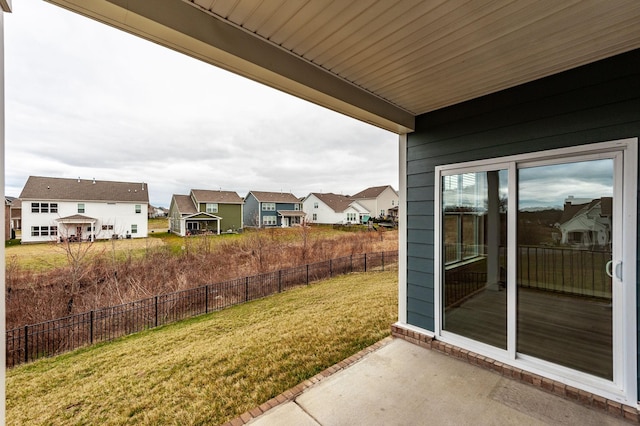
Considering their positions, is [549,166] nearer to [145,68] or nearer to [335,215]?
[145,68]

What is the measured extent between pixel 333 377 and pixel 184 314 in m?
4.27

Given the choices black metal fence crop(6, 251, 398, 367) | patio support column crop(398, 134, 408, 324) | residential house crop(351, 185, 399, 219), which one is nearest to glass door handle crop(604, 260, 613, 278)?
patio support column crop(398, 134, 408, 324)

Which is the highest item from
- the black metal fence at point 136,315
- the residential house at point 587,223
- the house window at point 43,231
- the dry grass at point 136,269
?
the residential house at point 587,223

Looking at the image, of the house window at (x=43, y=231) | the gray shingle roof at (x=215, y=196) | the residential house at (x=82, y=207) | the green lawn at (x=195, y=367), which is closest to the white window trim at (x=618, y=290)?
the green lawn at (x=195, y=367)

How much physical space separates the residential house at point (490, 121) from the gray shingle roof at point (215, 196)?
2177 cm

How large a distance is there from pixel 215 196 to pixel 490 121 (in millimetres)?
23120

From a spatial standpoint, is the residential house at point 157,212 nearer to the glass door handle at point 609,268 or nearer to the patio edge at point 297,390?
the patio edge at point 297,390

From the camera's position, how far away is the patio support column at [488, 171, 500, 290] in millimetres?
2674

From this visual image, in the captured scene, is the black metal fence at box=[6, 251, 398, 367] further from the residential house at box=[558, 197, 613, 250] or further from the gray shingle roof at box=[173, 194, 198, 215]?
the gray shingle roof at box=[173, 194, 198, 215]

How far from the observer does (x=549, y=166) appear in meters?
2.38

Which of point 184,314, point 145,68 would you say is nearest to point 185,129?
point 145,68

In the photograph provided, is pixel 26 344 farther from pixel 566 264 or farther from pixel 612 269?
pixel 612 269

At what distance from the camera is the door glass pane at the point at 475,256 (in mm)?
2664

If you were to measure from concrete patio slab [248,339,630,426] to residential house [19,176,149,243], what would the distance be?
13103 millimetres
